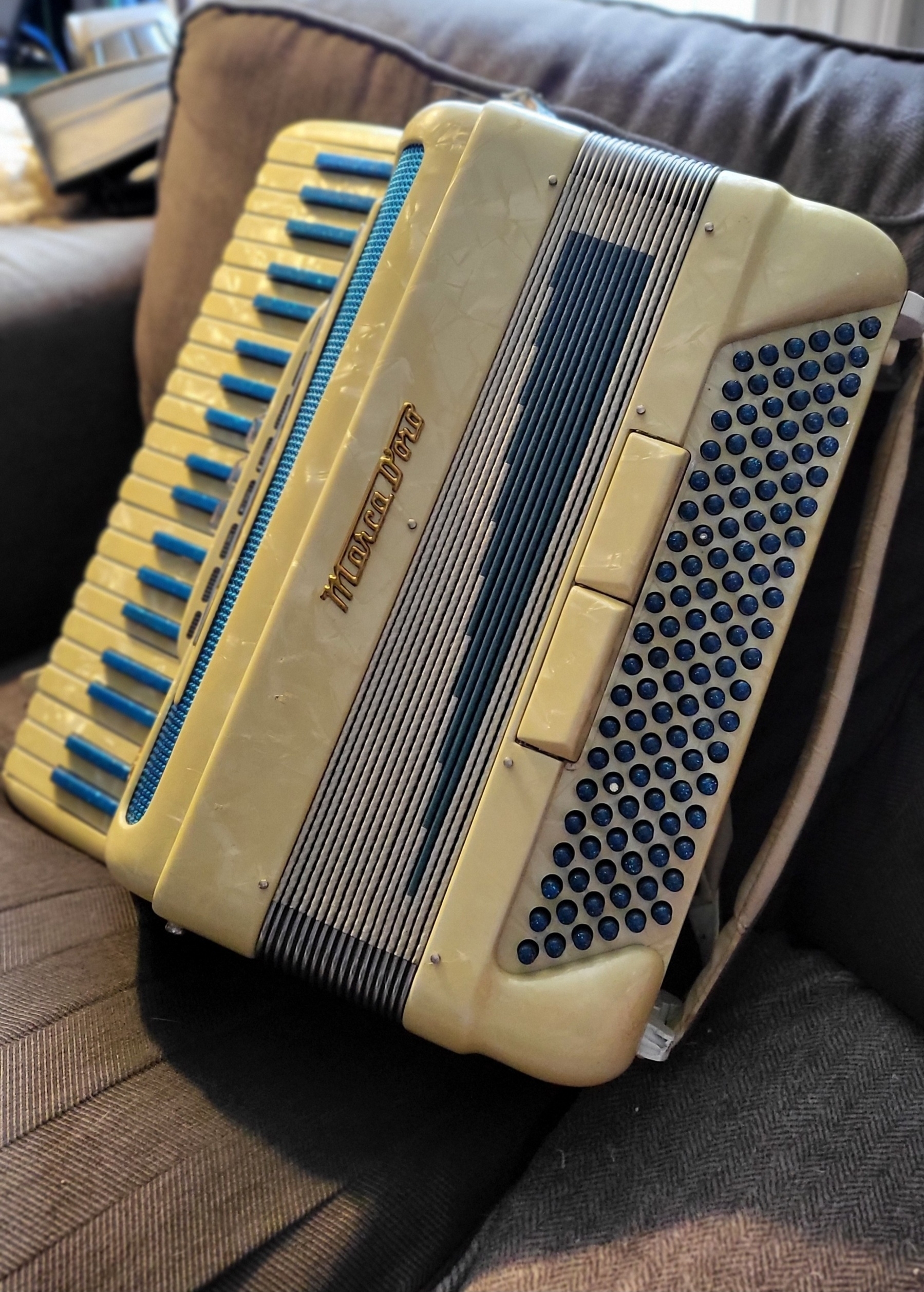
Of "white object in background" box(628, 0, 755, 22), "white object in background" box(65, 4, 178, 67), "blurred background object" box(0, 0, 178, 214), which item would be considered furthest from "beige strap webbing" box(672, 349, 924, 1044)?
"white object in background" box(65, 4, 178, 67)

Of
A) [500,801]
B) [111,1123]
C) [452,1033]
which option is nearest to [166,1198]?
[111,1123]

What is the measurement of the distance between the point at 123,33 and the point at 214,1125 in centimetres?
152

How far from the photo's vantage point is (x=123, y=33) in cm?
157

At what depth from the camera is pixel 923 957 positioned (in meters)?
0.78

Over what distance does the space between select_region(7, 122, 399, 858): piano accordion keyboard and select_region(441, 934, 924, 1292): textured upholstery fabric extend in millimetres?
483

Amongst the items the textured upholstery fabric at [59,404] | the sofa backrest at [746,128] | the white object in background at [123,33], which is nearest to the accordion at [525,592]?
the sofa backrest at [746,128]

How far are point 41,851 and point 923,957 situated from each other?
28.2 inches

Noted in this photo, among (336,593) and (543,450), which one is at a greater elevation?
(543,450)

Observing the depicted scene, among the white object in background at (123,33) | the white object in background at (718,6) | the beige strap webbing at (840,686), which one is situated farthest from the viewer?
the white object in background at (123,33)

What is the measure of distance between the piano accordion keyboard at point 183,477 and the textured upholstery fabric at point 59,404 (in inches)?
8.6

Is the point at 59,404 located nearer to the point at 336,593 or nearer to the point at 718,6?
the point at 336,593

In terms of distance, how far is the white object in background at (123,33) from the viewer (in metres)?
1.57

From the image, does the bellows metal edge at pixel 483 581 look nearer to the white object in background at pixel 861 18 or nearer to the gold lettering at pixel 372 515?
the gold lettering at pixel 372 515

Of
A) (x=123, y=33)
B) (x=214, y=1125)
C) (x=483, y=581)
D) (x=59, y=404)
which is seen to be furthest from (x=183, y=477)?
(x=123, y=33)
